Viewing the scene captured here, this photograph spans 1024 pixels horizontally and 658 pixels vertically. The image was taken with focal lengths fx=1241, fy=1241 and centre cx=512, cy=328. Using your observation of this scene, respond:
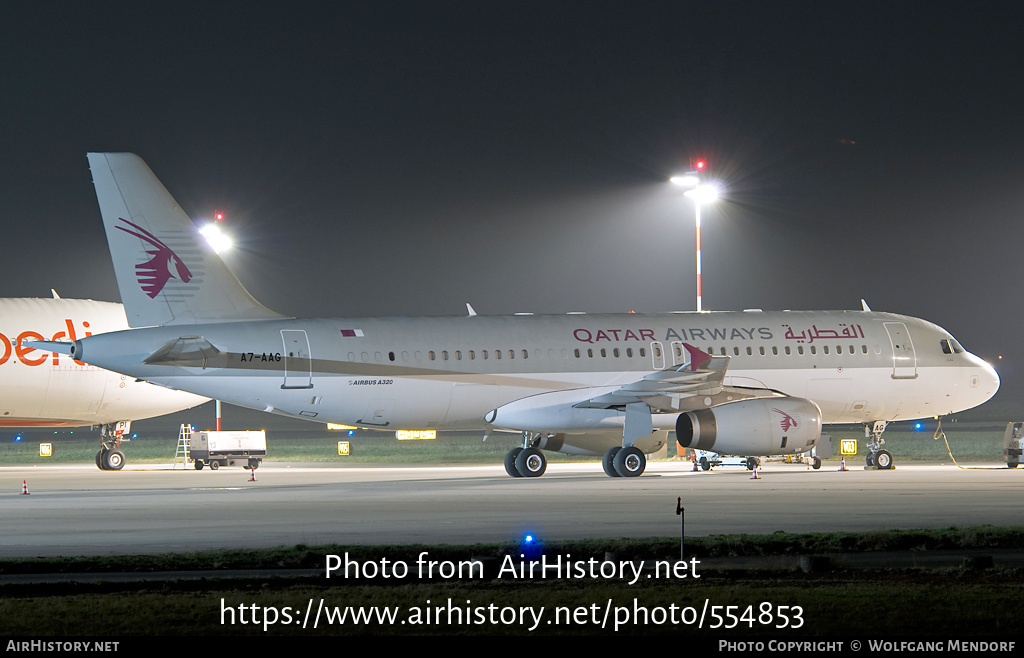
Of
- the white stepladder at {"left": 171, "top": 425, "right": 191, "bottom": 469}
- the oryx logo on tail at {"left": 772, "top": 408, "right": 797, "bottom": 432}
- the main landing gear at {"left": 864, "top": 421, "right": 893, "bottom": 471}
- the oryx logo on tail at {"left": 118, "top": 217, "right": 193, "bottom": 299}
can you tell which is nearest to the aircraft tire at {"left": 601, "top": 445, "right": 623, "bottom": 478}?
the oryx logo on tail at {"left": 772, "top": 408, "right": 797, "bottom": 432}

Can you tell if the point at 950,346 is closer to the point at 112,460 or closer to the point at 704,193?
the point at 704,193

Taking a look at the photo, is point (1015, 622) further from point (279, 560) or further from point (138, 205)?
point (138, 205)

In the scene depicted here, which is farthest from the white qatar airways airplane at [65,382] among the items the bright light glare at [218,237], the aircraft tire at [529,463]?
the aircraft tire at [529,463]

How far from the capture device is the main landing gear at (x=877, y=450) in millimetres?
38834

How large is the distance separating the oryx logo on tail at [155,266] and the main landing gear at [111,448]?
53.0ft

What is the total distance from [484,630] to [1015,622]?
462 cm

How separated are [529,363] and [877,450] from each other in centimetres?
1249

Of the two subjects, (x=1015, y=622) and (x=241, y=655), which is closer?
(x=241, y=655)

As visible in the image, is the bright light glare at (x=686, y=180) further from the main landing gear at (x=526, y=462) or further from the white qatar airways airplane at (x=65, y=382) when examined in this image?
the white qatar airways airplane at (x=65, y=382)

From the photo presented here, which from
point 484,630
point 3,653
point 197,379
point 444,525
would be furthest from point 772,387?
point 3,653

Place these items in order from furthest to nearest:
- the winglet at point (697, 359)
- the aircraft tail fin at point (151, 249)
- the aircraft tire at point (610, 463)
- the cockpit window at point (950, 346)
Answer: the cockpit window at point (950, 346) < the aircraft tire at point (610, 463) < the winglet at point (697, 359) < the aircraft tail fin at point (151, 249)

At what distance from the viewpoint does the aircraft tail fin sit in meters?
30.9

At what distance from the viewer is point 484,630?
1073cm

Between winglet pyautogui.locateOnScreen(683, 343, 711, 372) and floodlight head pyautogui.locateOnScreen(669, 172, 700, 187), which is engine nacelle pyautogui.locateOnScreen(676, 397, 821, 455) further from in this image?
floodlight head pyautogui.locateOnScreen(669, 172, 700, 187)
